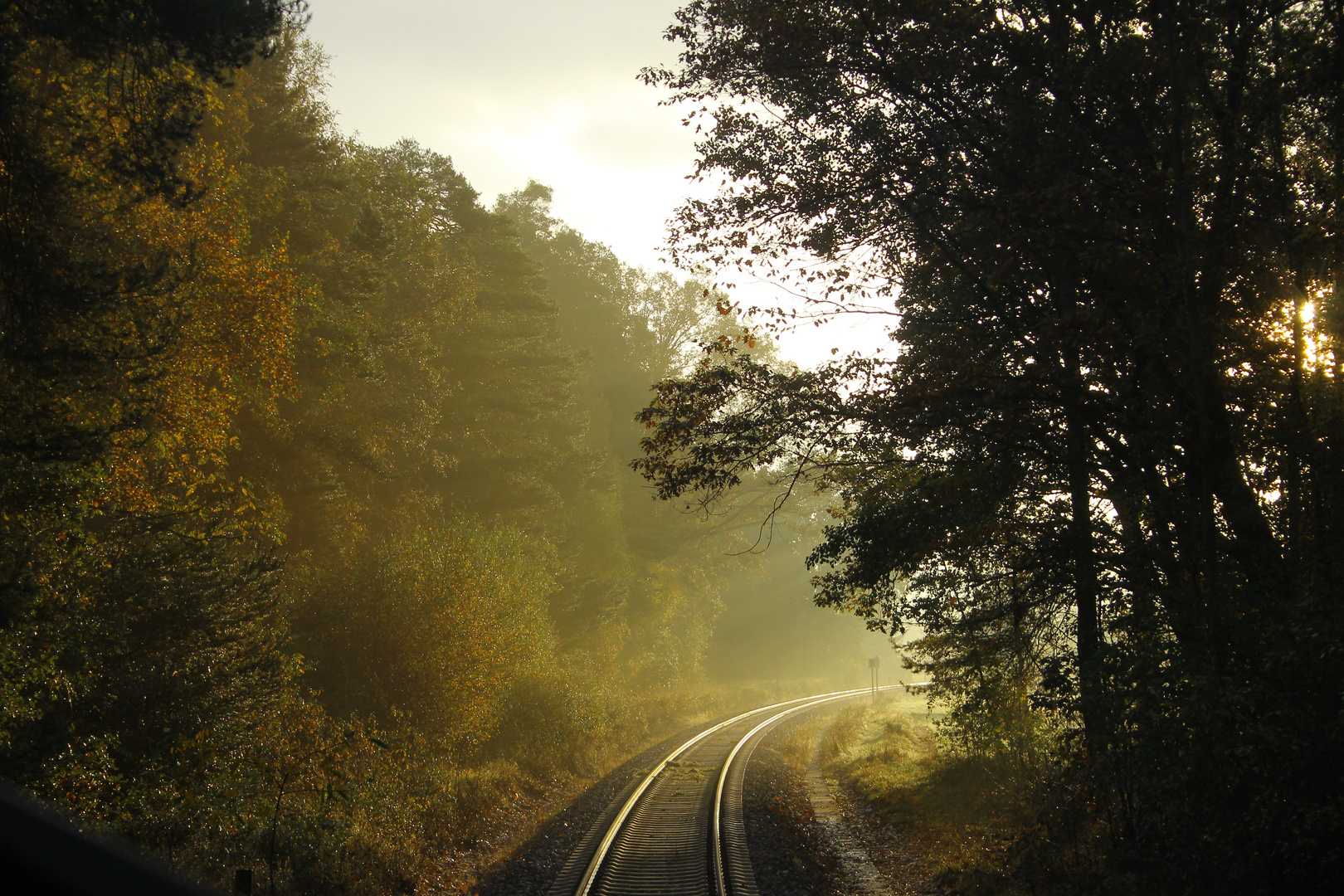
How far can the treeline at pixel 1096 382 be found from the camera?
7.63 meters

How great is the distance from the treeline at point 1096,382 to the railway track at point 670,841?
3.83 meters

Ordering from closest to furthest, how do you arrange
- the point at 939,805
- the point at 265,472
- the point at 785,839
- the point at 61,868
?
the point at 61,868 < the point at 785,839 < the point at 939,805 < the point at 265,472

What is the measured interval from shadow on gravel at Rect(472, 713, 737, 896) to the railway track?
0.47ft

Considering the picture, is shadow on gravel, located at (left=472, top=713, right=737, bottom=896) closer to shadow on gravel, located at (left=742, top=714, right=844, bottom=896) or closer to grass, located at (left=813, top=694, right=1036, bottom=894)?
shadow on gravel, located at (left=742, top=714, right=844, bottom=896)

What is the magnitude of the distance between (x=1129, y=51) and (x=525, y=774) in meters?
18.0

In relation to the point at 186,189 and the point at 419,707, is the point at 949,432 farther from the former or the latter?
the point at 419,707

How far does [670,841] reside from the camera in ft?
40.8

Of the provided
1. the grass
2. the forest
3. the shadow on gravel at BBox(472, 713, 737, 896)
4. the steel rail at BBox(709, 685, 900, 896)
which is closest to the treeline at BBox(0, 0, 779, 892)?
the forest

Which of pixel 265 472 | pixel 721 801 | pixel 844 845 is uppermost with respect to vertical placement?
pixel 265 472

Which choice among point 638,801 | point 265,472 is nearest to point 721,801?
point 638,801

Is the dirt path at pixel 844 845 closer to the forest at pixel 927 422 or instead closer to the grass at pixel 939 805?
the grass at pixel 939 805

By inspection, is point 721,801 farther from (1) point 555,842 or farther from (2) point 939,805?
(2) point 939,805

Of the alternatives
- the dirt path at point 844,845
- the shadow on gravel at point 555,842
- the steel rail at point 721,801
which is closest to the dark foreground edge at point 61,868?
the steel rail at point 721,801

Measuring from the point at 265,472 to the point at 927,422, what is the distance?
17.3m
